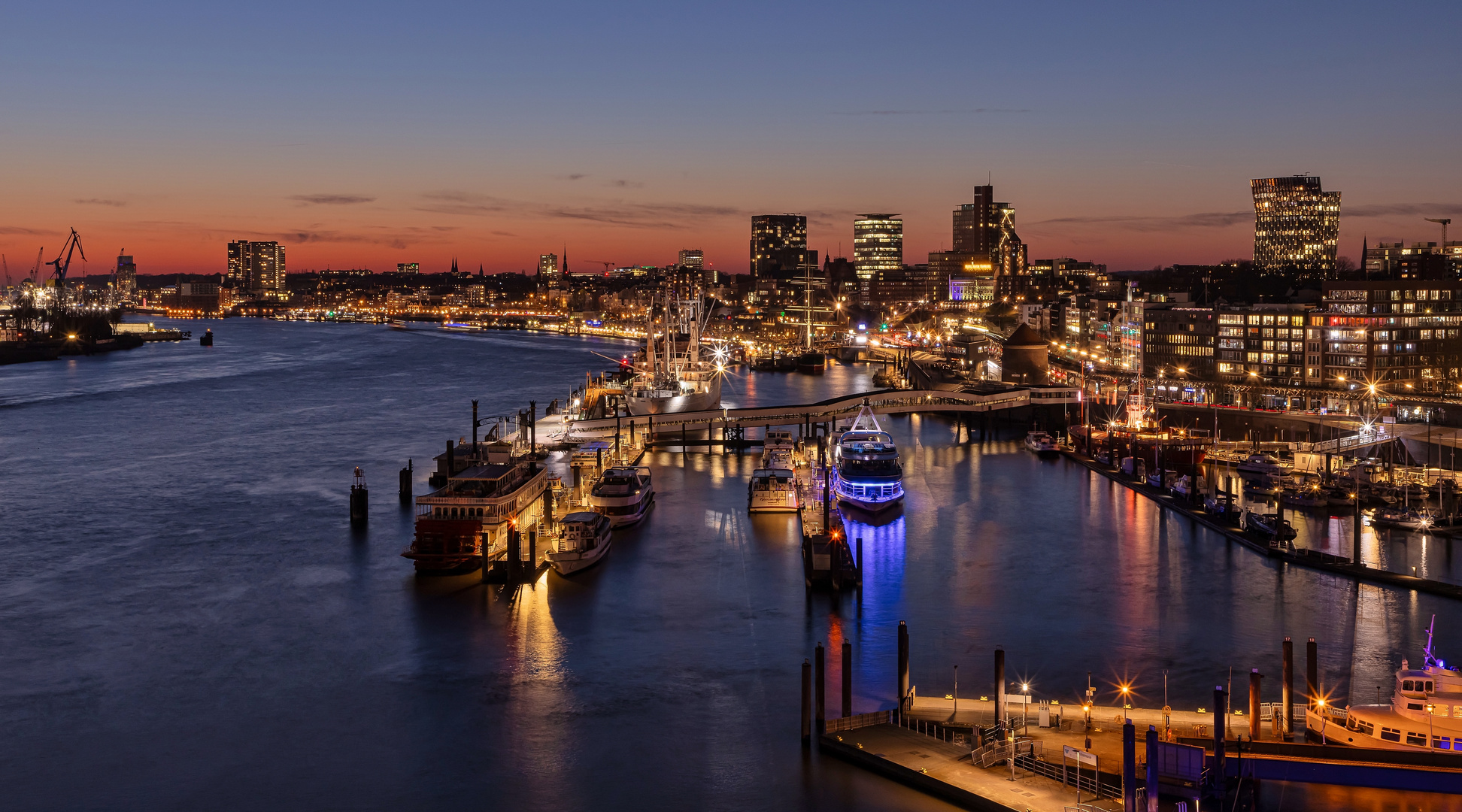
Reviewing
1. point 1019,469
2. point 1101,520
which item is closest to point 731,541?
point 1101,520

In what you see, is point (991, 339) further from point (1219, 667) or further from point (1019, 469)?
point (1219, 667)

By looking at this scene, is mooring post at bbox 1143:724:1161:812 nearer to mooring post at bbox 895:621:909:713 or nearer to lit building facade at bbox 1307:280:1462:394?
mooring post at bbox 895:621:909:713

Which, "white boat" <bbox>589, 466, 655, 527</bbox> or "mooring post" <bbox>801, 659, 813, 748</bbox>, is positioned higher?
"white boat" <bbox>589, 466, 655, 527</bbox>

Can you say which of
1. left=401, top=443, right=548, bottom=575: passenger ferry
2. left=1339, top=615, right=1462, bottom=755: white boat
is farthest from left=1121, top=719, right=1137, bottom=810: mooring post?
left=401, top=443, right=548, bottom=575: passenger ferry

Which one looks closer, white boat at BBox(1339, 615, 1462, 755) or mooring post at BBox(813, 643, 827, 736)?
white boat at BBox(1339, 615, 1462, 755)

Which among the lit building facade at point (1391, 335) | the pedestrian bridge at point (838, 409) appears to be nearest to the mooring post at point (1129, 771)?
the pedestrian bridge at point (838, 409)

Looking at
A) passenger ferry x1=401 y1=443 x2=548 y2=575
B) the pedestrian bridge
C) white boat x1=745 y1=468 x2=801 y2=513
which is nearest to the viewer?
passenger ferry x1=401 y1=443 x2=548 y2=575

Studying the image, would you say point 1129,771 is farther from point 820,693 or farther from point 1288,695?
point 820,693
